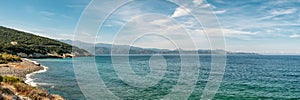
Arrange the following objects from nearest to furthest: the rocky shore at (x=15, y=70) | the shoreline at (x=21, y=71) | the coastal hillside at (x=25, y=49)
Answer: the shoreline at (x=21, y=71)
the rocky shore at (x=15, y=70)
the coastal hillside at (x=25, y=49)

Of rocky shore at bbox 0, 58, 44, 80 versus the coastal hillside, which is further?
the coastal hillside

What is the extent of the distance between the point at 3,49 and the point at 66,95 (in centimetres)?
8265

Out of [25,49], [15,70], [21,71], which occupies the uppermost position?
[25,49]

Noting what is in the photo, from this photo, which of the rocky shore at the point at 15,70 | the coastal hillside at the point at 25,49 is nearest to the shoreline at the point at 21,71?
the rocky shore at the point at 15,70

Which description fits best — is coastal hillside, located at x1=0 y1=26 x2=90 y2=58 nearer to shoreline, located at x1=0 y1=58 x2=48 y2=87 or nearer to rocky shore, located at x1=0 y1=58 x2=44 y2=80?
rocky shore, located at x1=0 y1=58 x2=44 y2=80

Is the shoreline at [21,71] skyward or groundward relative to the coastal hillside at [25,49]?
groundward

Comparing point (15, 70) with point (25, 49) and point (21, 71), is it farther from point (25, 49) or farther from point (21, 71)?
point (25, 49)

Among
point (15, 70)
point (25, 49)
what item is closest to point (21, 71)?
point (15, 70)

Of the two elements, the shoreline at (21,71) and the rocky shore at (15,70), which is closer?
Answer: the shoreline at (21,71)

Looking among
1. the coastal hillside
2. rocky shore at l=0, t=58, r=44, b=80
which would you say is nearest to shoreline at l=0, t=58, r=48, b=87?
rocky shore at l=0, t=58, r=44, b=80

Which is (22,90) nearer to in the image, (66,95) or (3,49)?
(66,95)

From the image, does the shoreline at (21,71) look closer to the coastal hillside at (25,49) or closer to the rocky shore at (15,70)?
the rocky shore at (15,70)

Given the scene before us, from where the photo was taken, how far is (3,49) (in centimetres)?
9769

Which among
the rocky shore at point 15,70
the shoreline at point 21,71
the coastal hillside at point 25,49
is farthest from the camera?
the coastal hillside at point 25,49
